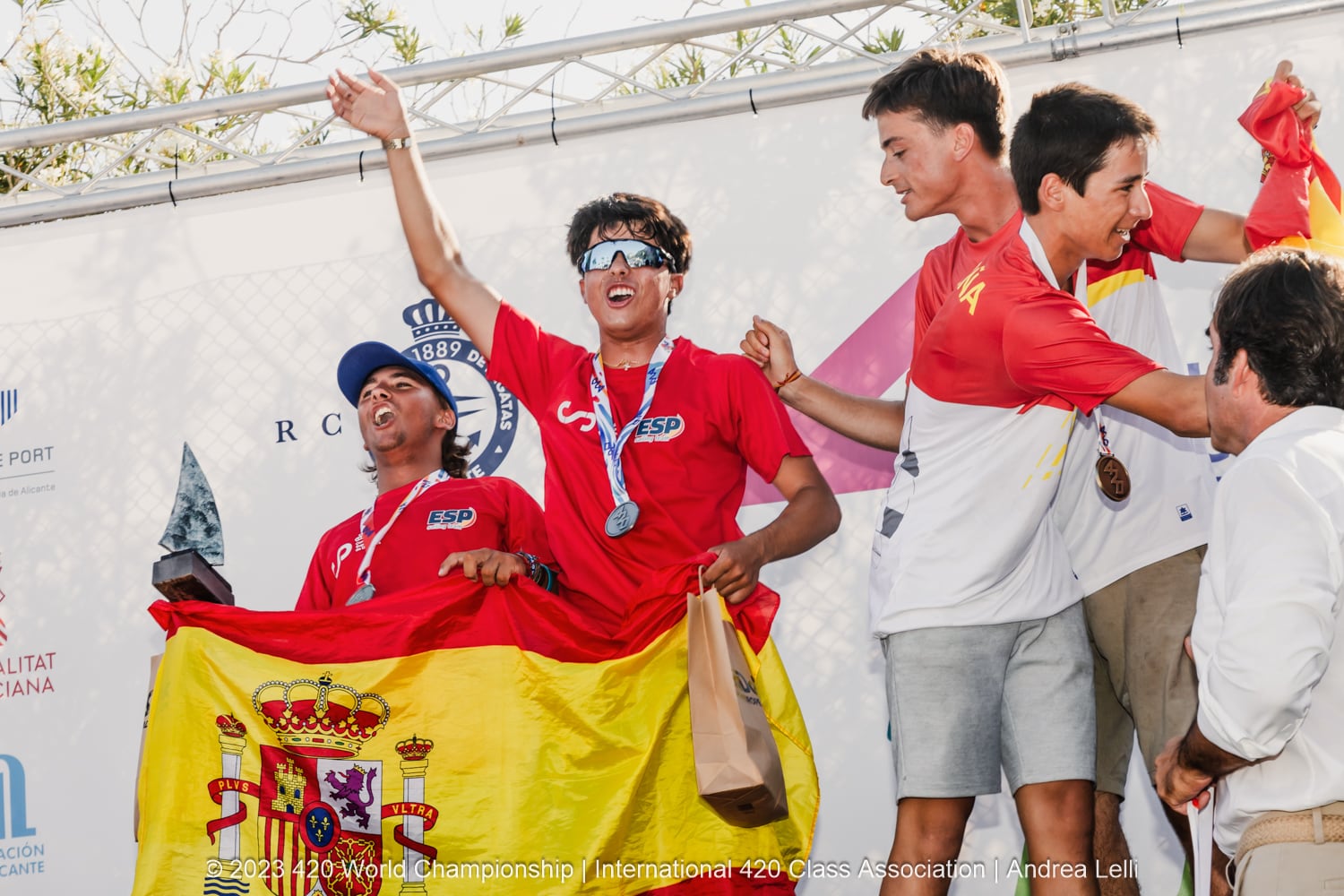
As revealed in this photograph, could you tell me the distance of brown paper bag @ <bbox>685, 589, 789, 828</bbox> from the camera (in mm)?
3062

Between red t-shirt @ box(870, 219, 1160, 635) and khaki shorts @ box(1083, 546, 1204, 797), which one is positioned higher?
red t-shirt @ box(870, 219, 1160, 635)

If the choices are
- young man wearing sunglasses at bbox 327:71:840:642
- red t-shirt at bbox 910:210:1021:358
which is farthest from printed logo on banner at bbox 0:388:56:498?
red t-shirt at bbox 910:210:1021:358

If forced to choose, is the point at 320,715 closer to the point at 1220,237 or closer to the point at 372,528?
the point at 372,528

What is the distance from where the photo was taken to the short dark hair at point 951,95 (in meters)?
3.64

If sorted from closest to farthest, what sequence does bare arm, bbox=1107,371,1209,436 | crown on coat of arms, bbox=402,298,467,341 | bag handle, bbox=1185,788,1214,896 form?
bag handle, bbox=1185,788,1214,896, bare arm, bbox=1107,371,1209,436, crown on coat of arms, bbox=402,298,467,341

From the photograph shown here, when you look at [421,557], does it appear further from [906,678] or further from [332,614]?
[906,678]

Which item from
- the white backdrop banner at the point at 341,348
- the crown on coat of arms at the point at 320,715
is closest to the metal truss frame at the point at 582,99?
the white backdrop banner at the point at 341,348

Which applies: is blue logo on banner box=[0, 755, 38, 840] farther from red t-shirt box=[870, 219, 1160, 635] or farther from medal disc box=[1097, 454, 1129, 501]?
medal disc box=[1097, 454, 1129, 501]

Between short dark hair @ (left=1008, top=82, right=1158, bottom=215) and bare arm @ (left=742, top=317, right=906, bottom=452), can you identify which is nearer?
short dark hair @ (left=1008, top=82, right=1158, bottom=215)

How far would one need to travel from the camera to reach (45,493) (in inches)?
201

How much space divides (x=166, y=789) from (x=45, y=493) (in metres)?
2.02

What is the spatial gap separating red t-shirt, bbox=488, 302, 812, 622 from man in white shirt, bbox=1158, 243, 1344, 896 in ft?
4.93

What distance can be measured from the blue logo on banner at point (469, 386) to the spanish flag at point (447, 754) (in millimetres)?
1308

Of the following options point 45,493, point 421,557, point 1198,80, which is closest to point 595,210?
point 421,557
